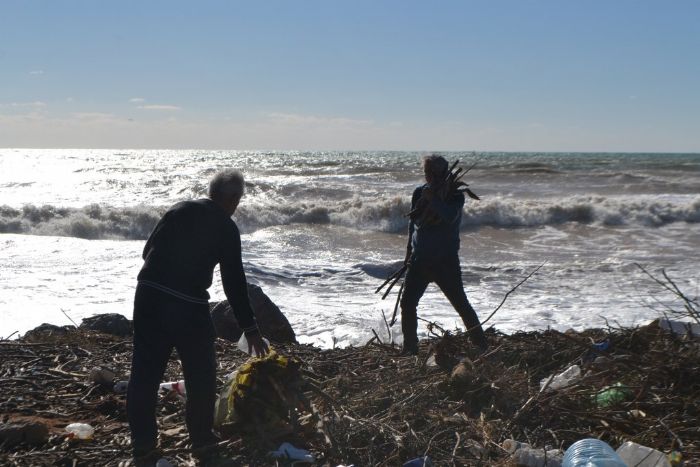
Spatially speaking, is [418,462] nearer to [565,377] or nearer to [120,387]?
[565,377]

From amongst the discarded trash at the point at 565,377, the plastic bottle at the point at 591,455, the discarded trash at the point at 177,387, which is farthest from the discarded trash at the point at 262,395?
the discarded trash at the point at 565,377

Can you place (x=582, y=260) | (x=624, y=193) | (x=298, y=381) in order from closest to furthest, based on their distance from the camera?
(x=298, y=381)
(x=582, y=260)
(x=624, y=193)

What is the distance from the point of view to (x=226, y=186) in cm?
371

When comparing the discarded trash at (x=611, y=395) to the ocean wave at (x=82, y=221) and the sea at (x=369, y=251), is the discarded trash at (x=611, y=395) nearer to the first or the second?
the sea at (x=369, y=251)

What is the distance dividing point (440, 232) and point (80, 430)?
9.40ft

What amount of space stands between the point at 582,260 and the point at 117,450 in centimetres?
1221

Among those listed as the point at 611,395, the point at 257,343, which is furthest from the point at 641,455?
the point at 257,343

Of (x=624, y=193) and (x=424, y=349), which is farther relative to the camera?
(x=624, y=193)

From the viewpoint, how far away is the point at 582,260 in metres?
14.5

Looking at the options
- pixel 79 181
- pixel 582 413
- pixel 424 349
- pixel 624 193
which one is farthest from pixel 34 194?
pixel 582 413

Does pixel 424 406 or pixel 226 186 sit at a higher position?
pixel 226 186

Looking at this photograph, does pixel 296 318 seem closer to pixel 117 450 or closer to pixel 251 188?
pixel 117 450

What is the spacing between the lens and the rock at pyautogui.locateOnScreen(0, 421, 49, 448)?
3.89 m

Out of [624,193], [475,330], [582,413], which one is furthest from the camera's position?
[624,193]
